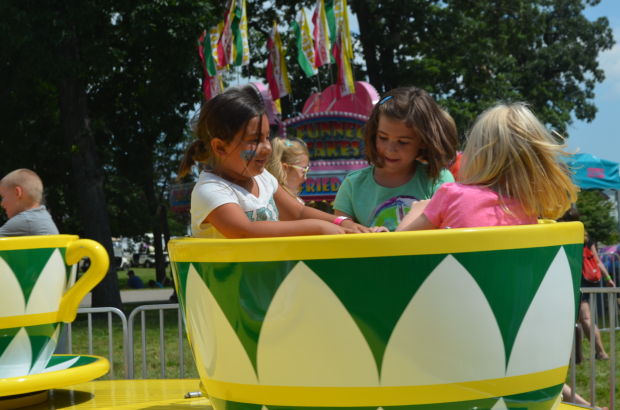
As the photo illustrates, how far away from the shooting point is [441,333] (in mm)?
649

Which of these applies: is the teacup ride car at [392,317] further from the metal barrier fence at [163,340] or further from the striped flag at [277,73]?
the striped flag at [277,73]

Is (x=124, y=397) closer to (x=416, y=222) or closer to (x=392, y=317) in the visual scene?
(x=416, y=222)

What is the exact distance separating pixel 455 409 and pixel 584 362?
603 cm

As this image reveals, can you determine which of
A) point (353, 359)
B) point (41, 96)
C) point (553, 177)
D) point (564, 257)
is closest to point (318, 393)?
Result: point (353, 359)

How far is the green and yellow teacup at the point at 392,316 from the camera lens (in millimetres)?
646

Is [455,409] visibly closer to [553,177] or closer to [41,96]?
[553,177]

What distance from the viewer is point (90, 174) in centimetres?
1179

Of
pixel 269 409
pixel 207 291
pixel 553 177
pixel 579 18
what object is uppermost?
pixel 579 18

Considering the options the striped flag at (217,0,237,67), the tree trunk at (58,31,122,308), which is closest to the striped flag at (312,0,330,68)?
the striped flag at (217,0,237,67)

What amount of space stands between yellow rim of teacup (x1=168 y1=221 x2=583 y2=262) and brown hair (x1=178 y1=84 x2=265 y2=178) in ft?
2.02

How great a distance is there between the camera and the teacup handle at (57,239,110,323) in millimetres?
1221

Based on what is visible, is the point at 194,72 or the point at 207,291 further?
the point at 194,72

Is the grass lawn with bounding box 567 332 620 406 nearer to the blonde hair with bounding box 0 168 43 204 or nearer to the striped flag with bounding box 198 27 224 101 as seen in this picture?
the blonde hair with bounding box 0 168 43 204

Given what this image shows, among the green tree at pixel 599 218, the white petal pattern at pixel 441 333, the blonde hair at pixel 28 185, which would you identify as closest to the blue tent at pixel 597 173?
the blonde hair at pixel 28 185
